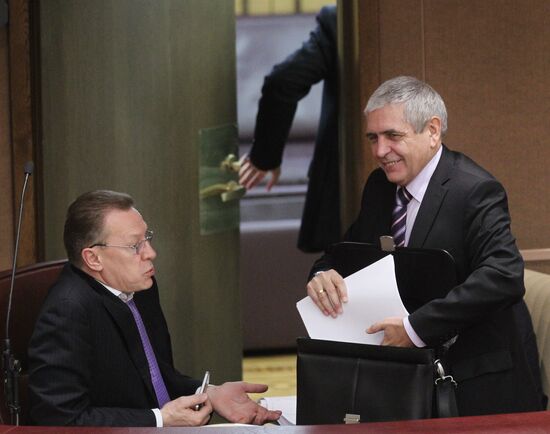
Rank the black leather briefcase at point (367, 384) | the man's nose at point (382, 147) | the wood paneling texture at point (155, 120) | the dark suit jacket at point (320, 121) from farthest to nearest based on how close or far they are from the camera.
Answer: the dark suit jacket at point (320, 121) → the wood paneling texture at point (155, 120) → the man's nose at point (382, 147) → the black leather briefcase at point (367, 384)

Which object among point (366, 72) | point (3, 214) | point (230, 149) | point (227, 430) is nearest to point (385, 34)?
point (366, 72)

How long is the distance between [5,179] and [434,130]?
67.3 inches

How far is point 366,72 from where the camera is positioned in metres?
3.89

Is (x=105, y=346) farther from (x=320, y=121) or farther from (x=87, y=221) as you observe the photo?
(x=320, y=121)

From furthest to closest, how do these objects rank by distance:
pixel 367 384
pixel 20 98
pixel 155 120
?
pixel 155 120
pixel 20 98
pixel 367 384

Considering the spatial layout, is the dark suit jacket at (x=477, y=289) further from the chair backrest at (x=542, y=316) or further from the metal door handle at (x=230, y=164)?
the metal door handle at (x=230, y=164)

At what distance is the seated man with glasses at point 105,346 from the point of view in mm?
2500

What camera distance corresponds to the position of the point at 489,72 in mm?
3928

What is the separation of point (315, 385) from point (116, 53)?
199 cm

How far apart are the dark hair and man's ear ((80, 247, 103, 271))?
1 cm

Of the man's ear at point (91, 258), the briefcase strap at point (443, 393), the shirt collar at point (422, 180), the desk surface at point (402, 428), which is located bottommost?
the briefcase strap at point (443, 393)

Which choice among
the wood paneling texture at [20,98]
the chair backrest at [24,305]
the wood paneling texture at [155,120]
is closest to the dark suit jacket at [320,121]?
the wood paneling texture at [155,120]

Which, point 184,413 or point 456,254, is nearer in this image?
point 184,413

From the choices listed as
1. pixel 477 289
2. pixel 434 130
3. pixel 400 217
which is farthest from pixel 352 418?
pixel 434 130
